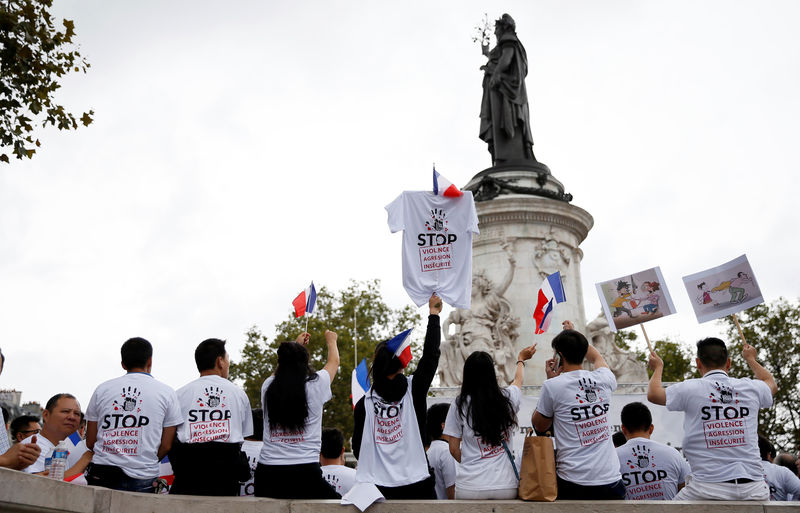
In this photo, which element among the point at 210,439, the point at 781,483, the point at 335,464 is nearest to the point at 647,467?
the point at 781,483

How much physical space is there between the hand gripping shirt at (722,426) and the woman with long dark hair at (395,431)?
6.10ft

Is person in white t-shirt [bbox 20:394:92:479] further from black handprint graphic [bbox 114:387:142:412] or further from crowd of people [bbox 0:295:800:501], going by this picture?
black handprint graphic [bbox 114:387:142:412]

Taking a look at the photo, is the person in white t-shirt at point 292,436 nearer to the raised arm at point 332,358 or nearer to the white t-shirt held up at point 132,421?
the raised arm at point 332,358

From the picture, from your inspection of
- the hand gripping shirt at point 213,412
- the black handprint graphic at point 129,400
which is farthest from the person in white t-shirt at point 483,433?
the black handprint graphic at point 129,400

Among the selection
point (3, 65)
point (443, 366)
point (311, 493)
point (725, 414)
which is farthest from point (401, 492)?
point (443, 366)

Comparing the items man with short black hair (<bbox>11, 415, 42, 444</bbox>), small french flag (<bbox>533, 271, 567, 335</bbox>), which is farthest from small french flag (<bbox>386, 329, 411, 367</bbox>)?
small french flag (<bbox>533, 271, 567, 335</bbox>)

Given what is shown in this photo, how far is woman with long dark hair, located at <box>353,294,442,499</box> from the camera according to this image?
579 centimetres

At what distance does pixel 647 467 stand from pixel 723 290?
2782 millimetres

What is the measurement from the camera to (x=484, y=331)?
56.5 feet

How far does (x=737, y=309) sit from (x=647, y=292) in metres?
0.93

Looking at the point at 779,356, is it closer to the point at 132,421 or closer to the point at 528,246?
the point at 528,246

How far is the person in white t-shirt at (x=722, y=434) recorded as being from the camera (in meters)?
5.61

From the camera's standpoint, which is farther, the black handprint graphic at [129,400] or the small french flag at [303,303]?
the small french flag at [303,303]

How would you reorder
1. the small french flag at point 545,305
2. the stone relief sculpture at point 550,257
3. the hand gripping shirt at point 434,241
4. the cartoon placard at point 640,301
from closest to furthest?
the cartoon placard at point 640,301 < the hand gripping shirt at point 434,241 < the small french flag at point 545,305 < the stone relief sculpture at point 550,257
